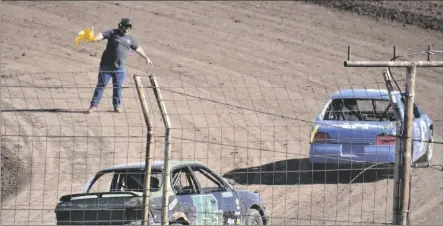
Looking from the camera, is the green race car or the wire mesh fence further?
the wire mesh fence

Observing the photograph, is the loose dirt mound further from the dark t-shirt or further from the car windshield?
the car windshield

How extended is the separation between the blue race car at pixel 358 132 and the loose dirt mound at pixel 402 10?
1017 centimetres

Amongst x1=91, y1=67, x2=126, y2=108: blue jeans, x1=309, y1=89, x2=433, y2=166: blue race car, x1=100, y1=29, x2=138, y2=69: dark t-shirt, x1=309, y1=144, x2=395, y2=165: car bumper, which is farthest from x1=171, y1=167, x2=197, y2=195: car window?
x1=100, y1=29, x2=138, y2=69: dark t-shirt

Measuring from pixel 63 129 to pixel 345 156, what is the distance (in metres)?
5.69

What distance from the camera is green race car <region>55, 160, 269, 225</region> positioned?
13.0 meters

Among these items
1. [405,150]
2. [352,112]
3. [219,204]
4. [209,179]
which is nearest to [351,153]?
[352,112]

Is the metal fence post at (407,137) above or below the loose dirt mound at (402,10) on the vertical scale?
below

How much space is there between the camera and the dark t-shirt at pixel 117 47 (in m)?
20.9

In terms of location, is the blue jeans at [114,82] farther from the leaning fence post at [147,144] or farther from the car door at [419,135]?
the leaning fence post at [147,144]

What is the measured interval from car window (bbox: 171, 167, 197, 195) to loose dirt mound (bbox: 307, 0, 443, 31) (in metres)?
14.7

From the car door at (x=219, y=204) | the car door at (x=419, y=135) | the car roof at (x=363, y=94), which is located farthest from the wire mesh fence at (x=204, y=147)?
the car roof at (x=363, y=94)

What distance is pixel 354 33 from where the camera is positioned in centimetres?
2809

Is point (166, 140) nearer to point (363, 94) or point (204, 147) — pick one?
point (363, 94)

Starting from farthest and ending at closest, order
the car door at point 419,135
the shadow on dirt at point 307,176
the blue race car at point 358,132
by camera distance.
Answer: the shadow on dirt at point 307,176
the car door at point 419,135
the blue race car at point 358,132
